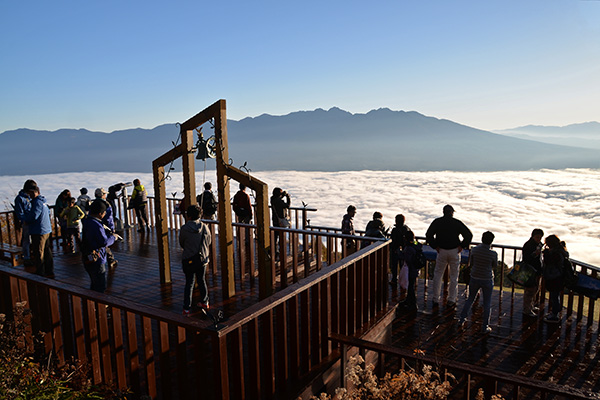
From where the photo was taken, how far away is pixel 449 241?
725cm

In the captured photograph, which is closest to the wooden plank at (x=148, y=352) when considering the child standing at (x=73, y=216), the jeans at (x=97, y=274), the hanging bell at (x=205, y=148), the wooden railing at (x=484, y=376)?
the wooden railing at (x=484, y=376)

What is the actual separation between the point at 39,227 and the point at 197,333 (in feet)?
21.8

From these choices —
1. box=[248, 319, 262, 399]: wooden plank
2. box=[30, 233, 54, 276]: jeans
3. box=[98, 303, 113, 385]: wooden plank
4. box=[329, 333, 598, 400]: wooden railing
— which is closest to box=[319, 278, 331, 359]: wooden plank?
box=[329, 333, 598, 400]: wooden railing

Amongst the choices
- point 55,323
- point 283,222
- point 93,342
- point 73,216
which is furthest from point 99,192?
point 93,342

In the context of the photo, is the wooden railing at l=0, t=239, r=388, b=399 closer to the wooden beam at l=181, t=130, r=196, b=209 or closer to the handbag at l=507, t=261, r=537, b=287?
the wooden beam at l=181, t=130, r=196, b=209

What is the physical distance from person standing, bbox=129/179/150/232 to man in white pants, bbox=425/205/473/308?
29.6 feet

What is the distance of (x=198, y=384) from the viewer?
124 inches

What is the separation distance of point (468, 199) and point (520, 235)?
25.1 m

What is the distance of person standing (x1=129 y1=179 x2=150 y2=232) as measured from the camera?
12.7m

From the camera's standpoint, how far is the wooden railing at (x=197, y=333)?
3.01 meters

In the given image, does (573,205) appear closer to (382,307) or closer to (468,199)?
(468,199)

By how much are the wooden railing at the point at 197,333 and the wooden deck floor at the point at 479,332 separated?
1944mm

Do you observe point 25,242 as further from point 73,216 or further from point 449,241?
point 449,241

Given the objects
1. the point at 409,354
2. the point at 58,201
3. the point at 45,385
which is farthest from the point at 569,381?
the point at 58,201
